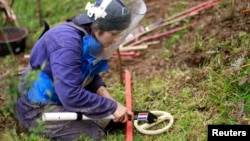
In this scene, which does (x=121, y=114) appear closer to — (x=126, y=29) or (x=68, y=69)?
(x=68, y=69)

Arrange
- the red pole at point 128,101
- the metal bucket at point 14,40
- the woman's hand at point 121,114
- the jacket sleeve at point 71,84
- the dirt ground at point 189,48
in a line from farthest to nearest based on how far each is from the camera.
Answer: the metal bucket at point 14,40, the dirt ground at point 189,48, the red pole at point 128,101, the woman's hand at point 121,114, the jacket sleeve at point 71,84

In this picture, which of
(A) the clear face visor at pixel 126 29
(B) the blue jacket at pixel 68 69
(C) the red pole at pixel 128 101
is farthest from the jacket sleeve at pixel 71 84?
(C) the red pole at pixel 128 101

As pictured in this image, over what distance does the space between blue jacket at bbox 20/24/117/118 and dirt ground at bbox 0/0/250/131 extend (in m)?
1.41

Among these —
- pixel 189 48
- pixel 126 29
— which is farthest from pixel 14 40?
pixel 126 29

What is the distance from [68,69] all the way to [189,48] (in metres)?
2.21

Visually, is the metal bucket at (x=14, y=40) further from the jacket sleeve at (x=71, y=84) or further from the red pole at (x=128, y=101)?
the jacket sleeve at (x=71, y=84)

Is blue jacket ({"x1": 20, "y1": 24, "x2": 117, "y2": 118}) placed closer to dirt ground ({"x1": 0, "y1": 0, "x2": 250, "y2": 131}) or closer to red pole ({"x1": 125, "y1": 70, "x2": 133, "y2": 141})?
red pole ({"x1": 125, "y1": 70, "x2": 133, "y2": 141})

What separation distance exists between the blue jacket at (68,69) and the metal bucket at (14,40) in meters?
2.75

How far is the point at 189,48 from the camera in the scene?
5.71m

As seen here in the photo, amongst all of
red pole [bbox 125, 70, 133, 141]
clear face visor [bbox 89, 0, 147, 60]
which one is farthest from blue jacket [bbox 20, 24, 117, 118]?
red pole [bbox 125, 70, 133, 141]

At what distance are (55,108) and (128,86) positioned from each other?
112cm

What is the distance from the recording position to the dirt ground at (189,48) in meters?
5.40

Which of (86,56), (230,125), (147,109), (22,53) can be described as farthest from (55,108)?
(22,53)

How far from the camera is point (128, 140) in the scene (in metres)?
4.21
